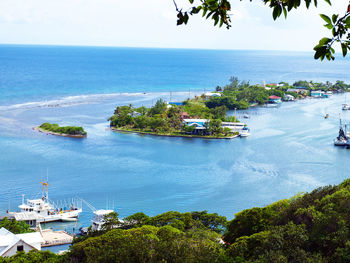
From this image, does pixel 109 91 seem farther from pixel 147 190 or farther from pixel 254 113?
pixel 147 190

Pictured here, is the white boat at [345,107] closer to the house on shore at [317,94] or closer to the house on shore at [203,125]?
the house on shore at [317,94]

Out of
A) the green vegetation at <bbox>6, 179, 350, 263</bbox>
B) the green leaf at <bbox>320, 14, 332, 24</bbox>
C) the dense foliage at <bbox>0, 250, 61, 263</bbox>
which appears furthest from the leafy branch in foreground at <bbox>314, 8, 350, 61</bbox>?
the dense foliage at <bbox>0, 250, 61, 263</bbox>

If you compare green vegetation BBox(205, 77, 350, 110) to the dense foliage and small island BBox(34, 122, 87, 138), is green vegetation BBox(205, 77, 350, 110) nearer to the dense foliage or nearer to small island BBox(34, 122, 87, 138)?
small island BBox(34, 122, 87, 138)

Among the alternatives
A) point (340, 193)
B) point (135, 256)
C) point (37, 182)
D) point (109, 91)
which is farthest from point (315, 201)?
point (109, 91)

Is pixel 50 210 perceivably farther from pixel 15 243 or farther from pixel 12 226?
pixel 15 243

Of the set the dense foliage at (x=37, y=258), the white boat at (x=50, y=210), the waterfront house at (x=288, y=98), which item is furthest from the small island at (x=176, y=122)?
the dense foliage at (x=37, y=258)

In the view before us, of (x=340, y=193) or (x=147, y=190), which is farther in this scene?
(x=147, y=190)

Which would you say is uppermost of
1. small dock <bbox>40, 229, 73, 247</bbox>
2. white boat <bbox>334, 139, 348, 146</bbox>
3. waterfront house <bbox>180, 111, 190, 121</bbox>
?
waterfront house <bbox>180, 111, 190, 121</bbox>
